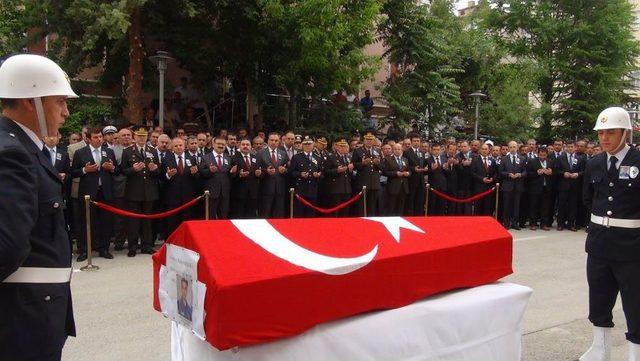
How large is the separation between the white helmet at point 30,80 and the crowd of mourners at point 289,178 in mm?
4305

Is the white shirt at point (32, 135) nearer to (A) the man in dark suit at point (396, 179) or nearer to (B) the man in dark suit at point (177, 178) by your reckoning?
(B) the man in dark suit at point (177, 178)

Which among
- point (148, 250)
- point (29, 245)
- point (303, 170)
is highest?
point (29, 245)

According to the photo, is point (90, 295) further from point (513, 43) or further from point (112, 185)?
point (513, 43)

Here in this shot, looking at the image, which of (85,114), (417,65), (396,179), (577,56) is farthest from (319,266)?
(577,56)

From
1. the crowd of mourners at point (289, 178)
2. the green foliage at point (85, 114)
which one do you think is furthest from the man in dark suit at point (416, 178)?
the green foliage at point (85, 114)

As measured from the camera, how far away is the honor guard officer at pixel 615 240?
404 centimetres

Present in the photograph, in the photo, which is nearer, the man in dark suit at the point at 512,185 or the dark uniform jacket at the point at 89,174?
the dark uniform jacket at the point at 89,174

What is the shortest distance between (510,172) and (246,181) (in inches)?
228

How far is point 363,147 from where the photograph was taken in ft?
36.3

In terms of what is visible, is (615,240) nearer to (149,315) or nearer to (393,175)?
(149,315)

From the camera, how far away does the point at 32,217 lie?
197 centimetres

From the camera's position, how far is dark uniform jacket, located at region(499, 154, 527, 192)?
1204 cm

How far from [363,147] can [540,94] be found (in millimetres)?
15203

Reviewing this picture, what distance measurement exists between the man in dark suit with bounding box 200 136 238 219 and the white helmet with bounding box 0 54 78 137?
663cm
